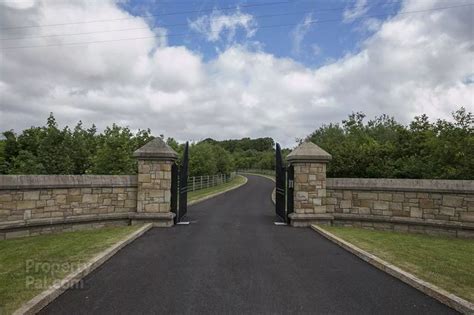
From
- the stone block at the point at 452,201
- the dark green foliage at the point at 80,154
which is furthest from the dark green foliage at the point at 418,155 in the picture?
the dark green foliage at the point at 80,154

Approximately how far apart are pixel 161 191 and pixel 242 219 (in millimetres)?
2960

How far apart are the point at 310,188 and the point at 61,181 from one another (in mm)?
6603

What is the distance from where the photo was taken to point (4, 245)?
6316 millimetres

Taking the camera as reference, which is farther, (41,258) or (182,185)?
(182,185)

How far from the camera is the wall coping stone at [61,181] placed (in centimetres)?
714

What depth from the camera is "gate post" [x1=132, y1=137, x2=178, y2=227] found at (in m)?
8.90

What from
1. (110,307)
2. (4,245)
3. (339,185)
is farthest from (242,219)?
(110,307)

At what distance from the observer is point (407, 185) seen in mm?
8852

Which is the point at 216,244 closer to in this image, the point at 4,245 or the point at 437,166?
the point at 4,245

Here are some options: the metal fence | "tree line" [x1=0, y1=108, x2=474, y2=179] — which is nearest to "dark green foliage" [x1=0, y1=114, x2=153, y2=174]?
"tree line" [x1=0, y1=108, x2=474, y2=179]

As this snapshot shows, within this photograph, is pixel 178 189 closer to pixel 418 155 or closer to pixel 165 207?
pixel 165 207

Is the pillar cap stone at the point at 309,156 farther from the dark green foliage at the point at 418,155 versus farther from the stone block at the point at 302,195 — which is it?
the dark green foliage at the point at 418,155

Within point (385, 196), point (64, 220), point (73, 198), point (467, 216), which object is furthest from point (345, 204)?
point (64, 220)

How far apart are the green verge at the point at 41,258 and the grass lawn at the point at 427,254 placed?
5112mm
